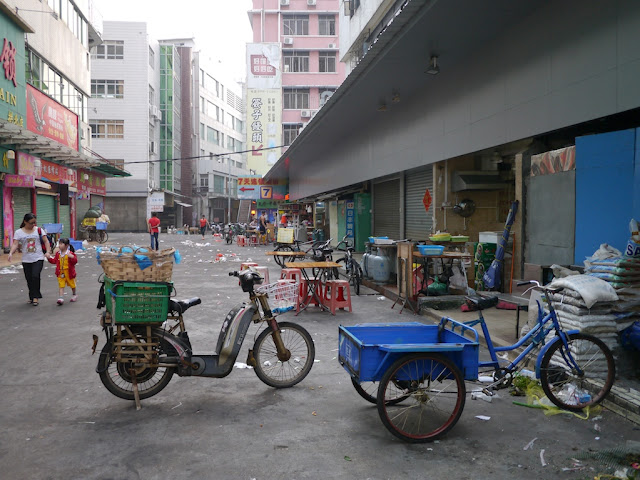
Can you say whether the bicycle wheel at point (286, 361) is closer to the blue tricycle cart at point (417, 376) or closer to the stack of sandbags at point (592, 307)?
the blue tricycle cart at point (417, 376)

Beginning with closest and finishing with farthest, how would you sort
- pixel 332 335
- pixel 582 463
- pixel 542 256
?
pixel 582 463 < pixel 332 335 < pixel 542 256

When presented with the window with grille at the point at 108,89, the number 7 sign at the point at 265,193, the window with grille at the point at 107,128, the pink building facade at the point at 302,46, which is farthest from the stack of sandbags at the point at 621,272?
the window with grille at the point at 108,89

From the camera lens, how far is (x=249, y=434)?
426 cm

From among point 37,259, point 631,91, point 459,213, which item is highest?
point 631,91

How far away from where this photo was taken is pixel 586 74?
289 inches

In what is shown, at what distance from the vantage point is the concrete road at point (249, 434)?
3646 millimetres

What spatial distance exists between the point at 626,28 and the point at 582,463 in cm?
540

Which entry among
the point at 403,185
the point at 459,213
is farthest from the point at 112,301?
the point at 403,185

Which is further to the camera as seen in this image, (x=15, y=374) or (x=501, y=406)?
(x=15, y=374)

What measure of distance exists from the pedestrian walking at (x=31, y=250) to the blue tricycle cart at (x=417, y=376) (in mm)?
8114

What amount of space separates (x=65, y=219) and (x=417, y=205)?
24.2 metres

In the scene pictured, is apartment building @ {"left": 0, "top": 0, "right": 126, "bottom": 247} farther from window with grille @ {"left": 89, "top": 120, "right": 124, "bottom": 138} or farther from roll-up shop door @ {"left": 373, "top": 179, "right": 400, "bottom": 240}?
window with grille @ {"left": 89, "top": 120, "right": 124, "bottom": 138}

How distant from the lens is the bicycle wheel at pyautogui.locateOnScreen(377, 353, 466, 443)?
411 cm

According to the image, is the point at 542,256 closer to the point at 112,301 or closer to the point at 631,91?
the point at 631,91
